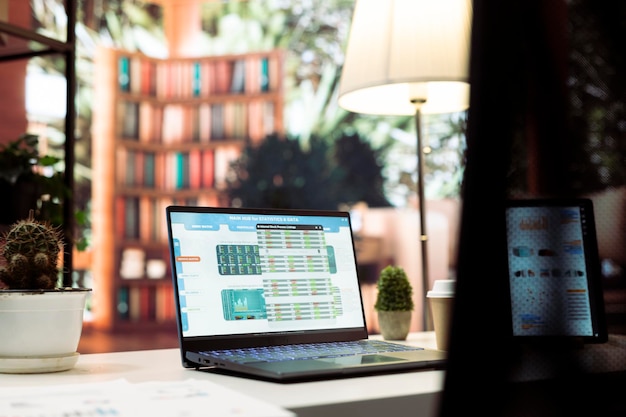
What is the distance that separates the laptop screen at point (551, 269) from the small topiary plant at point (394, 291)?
1001mm

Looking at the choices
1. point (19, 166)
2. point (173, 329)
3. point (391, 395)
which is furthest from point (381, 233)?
point (391, 395)

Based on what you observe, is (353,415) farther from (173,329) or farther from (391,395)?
(173,329)

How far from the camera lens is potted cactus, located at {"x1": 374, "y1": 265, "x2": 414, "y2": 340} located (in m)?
1.46

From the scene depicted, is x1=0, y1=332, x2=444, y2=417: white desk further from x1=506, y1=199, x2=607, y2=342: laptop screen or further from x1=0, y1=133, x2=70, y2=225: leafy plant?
x1=0, y1=133, x2=70, y2=225: leafy plant

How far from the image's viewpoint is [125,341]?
5.57m

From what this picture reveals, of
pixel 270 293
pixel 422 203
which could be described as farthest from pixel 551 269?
pixel 422 203

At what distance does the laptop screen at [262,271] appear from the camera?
113 centimetres

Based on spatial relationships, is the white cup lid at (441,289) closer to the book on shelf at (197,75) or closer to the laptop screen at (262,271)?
the laptop screen at (262,271)

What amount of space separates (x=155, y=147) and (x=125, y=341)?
1766 millimetres

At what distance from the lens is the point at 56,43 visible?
2.34 meters

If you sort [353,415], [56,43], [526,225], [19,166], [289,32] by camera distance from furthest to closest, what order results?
[289,32]
[19,166]
[56,43]
[353,415]
[526,225]

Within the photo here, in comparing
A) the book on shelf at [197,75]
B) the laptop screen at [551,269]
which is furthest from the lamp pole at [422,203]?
the book on shelf at [197,75]

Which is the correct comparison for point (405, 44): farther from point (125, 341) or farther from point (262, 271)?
point (125, 341)

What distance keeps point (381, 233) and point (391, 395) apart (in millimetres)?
5398
